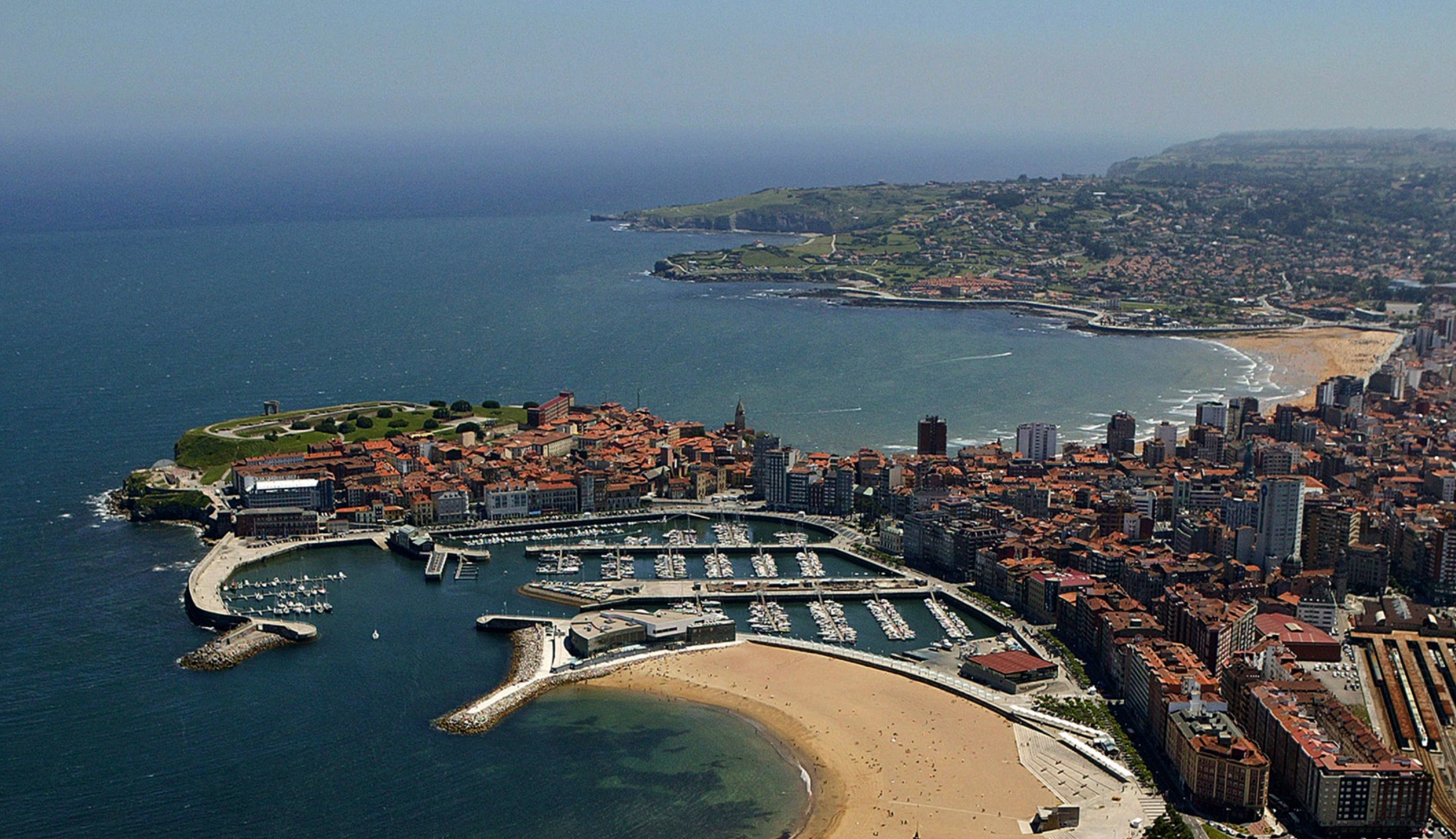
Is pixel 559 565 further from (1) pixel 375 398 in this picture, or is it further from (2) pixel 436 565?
(1) pixel 375 398

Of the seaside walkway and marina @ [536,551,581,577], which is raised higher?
the seaside walkway

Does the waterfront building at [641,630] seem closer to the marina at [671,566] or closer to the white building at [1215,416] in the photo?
the marina at [671,566]

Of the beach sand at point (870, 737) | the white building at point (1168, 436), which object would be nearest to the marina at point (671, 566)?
the beach sand at point (870, 737)

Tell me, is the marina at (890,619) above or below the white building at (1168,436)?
below

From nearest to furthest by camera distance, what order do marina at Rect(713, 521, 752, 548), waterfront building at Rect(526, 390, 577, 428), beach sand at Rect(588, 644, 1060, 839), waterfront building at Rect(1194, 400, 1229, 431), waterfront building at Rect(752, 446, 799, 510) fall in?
beach sand at Rect(588, 644, 1060, 839)
marina at Rect(713, 521, 752, 548)
waterfront building at Rect(752, 446, 799, 510)
waterfront building at Rect(1194, 400, 1229, 431)
waterfront building at Rect(526, 390, 577, 428)

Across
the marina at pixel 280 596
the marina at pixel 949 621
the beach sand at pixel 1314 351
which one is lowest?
the beach sand at pixel 1314 351

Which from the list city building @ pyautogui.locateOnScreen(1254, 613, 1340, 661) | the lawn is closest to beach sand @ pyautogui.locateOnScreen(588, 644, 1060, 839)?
city building @ pyautogui.locateOnScreen(1254, 613, 1340, 661)

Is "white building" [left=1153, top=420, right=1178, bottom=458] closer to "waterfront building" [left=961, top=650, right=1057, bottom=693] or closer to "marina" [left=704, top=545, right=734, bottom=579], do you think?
"marina" [left=704, top=545, right=734, bottom=579]
